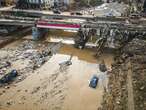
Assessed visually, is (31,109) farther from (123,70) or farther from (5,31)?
(5,31)

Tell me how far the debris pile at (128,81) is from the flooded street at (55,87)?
1.47 m

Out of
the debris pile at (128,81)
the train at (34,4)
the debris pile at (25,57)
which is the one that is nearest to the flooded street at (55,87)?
the debris pile at (25,57)

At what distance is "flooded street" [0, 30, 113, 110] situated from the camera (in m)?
27.1

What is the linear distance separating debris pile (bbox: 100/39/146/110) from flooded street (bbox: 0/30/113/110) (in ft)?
4.82

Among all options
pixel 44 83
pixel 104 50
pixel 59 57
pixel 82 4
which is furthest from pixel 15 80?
pixel 82 4

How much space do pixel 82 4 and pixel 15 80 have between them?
41161 mm

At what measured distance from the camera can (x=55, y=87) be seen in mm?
30234

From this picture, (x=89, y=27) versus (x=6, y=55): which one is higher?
(x=89, y=27)

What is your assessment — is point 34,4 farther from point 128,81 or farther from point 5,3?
point 128,81

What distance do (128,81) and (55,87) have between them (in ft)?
24.2

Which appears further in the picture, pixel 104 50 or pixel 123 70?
pixel 104 50

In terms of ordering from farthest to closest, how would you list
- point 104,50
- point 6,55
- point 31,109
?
point 104,50 < point 6,55 < point 31,109

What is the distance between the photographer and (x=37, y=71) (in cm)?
3397

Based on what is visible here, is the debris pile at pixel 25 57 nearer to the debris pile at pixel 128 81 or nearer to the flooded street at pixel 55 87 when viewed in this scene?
the flooded street at pixel 55 87
